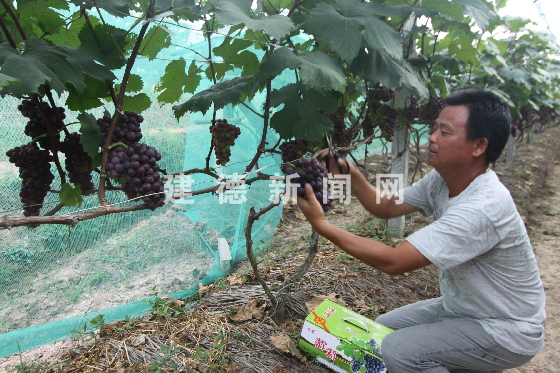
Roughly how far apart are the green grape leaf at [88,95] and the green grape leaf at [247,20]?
23.8 inches

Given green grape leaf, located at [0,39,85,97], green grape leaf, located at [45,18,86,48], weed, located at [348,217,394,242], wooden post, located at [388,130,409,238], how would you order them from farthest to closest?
weed, located at [348,217,394,242], wooden post, located at [388,130,409,238], green grape leaf, located at [45,18,86,48], green grape leaf, located at [0,39,85,97]

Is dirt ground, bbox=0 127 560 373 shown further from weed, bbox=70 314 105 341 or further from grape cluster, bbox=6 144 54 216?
grape cluster, bbox=6 144 54 216

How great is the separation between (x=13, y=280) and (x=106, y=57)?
2099mm

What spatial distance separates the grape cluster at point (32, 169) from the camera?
57.9 inches

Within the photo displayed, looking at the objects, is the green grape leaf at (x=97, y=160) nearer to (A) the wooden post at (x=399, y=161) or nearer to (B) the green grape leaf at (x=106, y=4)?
(B) the green grape leaf at (x=106, y=4)

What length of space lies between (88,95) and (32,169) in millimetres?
393

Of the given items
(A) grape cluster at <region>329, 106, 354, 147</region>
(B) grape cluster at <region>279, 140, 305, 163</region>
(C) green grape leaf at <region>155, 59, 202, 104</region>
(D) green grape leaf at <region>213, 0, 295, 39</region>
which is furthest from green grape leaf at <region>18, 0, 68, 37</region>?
(A) grape cluster at <region>329, 106, 354, 147</region>

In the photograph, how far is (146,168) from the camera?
1388mm

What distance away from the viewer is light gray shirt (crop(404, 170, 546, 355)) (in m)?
1.61

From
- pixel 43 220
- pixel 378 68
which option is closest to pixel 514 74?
pixel 378 68

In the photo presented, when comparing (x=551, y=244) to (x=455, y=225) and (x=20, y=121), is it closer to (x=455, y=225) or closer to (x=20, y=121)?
(x=455, y=225)

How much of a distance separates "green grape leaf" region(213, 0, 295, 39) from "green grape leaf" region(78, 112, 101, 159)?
2.01ft

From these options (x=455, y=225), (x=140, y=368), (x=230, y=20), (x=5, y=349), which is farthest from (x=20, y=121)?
(x=455, y=225)

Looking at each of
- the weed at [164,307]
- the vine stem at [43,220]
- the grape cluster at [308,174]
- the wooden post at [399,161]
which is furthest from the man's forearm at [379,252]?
the wooden post at [399,161]
